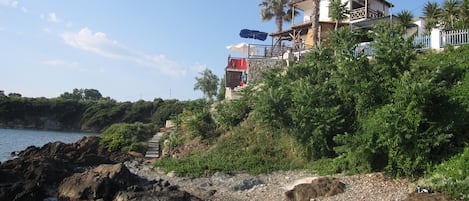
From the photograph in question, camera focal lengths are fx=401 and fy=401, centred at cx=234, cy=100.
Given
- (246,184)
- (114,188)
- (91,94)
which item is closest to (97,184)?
(114,188)

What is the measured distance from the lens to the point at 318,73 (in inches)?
700

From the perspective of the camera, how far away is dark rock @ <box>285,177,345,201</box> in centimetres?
1145

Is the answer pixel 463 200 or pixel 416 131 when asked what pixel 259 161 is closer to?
pixel 416 131

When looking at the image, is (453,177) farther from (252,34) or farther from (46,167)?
(252,34)

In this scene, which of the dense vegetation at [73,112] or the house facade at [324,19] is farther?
the dense vegetation at [73,112]

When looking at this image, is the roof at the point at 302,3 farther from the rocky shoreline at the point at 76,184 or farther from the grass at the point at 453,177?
the grass at the point at 453,177

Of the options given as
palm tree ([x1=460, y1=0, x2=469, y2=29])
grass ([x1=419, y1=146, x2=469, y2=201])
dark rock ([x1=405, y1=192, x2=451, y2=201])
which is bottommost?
dark rock ([x1=405, y1=192, x2=451, y2=201])

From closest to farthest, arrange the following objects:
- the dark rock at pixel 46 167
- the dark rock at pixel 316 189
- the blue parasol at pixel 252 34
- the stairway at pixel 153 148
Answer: the dark rock at pixel 316 189 → the dark rock at pixel 46 167 → the stairway at pixel 153 148 → the blue parasol at pixel 252 34

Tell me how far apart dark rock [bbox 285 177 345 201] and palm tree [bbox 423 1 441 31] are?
1783 cm

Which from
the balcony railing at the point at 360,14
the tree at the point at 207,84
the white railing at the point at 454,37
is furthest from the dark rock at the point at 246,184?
the tree at the point at 207,84

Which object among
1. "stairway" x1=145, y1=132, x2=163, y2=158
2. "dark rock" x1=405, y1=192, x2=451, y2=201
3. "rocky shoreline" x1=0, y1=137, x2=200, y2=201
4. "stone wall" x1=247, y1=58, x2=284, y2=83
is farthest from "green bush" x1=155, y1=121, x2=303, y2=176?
"stone wall" x1=247, y1=58, x2=284, y2=83

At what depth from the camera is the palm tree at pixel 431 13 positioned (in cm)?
2561

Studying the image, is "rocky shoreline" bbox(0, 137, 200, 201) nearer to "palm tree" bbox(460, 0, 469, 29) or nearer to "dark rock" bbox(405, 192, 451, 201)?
"dark rock" bbox(405, 192, 451, 201)

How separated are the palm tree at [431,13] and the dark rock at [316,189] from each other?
58.5 feet
